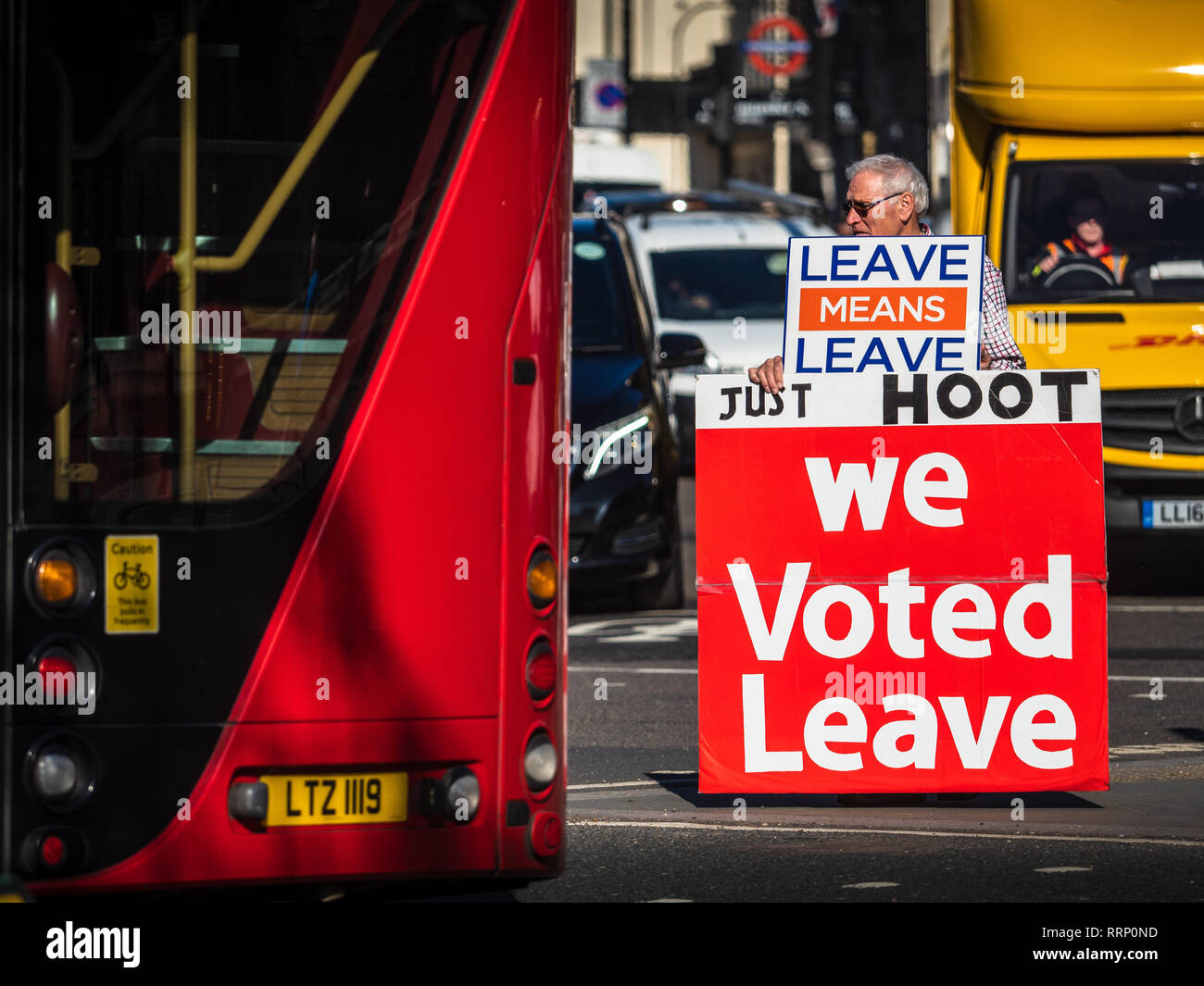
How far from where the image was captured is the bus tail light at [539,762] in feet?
17.3

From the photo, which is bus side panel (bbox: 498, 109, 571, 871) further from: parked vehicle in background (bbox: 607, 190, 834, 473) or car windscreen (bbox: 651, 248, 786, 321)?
car windscreen (bbox: 651, 248, 786, 321)

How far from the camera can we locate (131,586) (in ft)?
16.4

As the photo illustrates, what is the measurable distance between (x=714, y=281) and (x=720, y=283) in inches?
2.7

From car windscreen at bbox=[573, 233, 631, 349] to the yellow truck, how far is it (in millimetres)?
2027

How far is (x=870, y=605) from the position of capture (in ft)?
23.9

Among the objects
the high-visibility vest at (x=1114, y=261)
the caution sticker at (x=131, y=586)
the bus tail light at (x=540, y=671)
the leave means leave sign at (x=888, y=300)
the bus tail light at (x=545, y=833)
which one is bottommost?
the bus tail light at (x=545, y=833)

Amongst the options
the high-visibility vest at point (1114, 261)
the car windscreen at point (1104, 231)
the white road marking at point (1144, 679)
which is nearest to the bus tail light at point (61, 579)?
the white road marking at point (1144, 679)

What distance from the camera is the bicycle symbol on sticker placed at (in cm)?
501

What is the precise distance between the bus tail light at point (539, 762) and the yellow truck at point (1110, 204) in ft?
25.9

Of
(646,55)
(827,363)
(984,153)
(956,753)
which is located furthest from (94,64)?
(646,55)

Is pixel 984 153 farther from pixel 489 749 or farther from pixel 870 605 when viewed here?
pixel 489 749

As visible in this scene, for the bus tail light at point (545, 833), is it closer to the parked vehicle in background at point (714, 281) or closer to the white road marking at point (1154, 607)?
the white road marking at point (1154, 607)

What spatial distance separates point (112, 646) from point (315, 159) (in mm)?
1151
